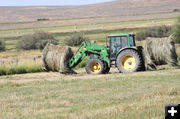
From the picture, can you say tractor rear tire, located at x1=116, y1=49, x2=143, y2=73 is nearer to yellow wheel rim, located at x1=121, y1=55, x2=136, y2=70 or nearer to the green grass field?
yellow wheel rim, located at x1=121, y1=55, x2=136, y2=70

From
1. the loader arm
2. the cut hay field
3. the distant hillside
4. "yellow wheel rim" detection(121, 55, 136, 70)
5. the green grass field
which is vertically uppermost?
the distant hillside

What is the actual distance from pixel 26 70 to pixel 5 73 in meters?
1.27

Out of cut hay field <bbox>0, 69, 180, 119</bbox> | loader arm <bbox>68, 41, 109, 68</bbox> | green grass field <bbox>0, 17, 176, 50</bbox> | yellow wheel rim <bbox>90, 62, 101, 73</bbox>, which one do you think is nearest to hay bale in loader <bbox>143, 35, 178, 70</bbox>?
loader arm <bbox>68, 41, 109, 68</bbox>

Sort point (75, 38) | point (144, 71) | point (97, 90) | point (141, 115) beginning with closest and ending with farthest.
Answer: point (141, 115) < point (97, 90) < point (144, 71) < point (75, 38)

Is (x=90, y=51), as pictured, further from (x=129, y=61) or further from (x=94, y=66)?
(x=129, y=61)

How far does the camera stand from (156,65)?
22.0m

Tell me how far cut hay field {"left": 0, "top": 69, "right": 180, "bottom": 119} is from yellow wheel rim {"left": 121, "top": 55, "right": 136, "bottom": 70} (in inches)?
119

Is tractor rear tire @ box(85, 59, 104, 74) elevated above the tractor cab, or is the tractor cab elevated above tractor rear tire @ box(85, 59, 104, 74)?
the tractor cab

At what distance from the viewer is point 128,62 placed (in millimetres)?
21641

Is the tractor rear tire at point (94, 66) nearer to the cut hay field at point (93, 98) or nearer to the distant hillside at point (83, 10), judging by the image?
the cut hay field at point (93, 98)

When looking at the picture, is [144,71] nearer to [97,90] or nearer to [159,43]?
[159,43]

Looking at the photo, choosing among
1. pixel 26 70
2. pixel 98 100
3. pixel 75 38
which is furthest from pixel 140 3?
pixel 98 100

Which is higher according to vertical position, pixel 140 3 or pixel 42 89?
pixel 140 3

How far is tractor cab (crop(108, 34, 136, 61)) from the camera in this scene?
2147cm
